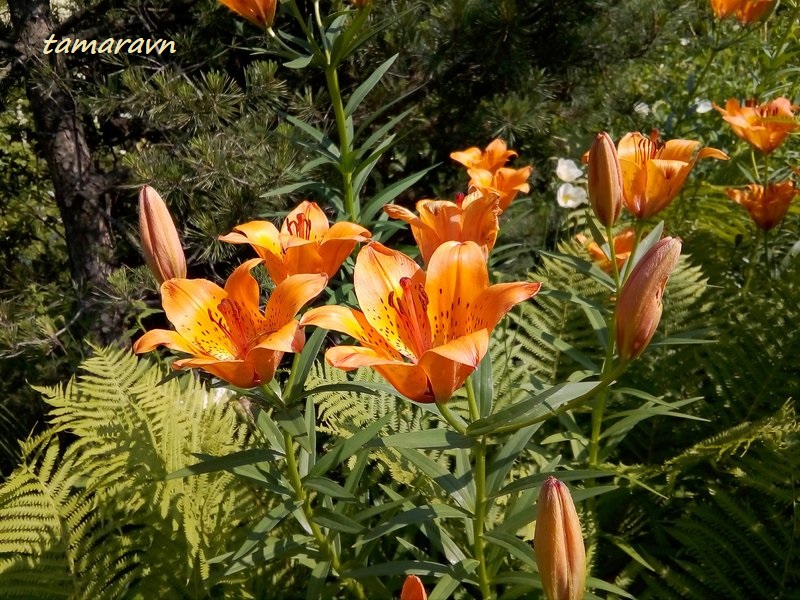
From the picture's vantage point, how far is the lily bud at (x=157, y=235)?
948mm

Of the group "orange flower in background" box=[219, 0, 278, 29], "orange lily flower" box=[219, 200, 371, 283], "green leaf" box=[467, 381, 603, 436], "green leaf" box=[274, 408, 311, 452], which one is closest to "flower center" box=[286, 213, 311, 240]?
"orange lily flower" box=[219, 200, 371, 283]

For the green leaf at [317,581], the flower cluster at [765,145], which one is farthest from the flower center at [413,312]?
the flower cluster at [765,145]

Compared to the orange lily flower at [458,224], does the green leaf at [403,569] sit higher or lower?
lower

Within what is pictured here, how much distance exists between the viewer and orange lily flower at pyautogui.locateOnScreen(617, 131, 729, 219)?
1.13 m

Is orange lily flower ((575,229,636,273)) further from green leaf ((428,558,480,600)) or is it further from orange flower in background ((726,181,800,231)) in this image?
green leaf ((428,558,480,600))

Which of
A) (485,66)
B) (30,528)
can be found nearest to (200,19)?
(485,66)

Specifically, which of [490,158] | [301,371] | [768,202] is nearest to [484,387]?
[301,371]

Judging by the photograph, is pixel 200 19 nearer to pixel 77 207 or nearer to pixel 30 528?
pixel 77 207

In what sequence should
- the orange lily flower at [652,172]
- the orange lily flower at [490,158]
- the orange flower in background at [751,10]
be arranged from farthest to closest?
the orange flower in background at [751,10]
the orange lily flower at [490,158]
the orange lily flower at [652,172]

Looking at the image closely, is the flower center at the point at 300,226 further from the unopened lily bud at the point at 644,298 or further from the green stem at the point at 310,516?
the unopened lily bud at the point at 644,298

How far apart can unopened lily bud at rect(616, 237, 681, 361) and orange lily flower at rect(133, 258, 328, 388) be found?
326 mm

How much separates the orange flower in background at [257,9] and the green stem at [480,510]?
0.89m

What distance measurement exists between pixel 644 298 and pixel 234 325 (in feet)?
1.54

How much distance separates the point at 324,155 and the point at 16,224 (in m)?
1.61
